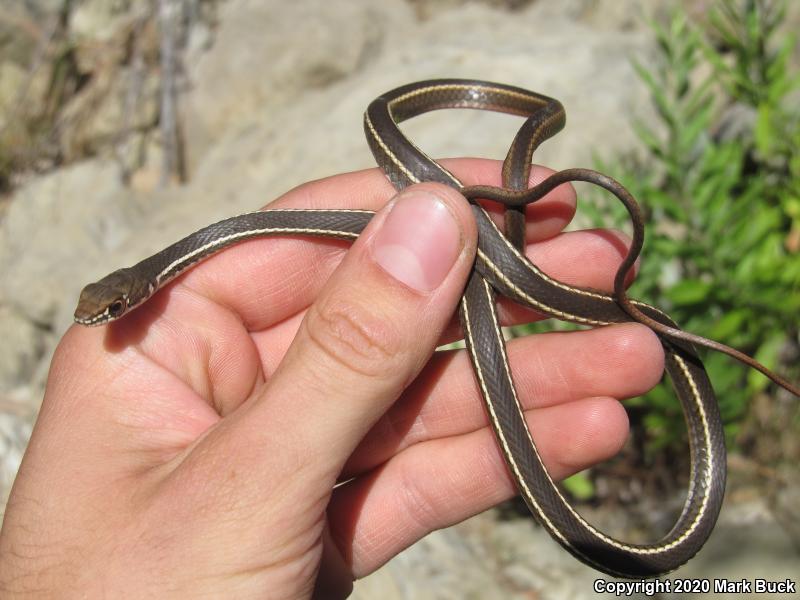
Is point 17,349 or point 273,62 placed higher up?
point 273,62

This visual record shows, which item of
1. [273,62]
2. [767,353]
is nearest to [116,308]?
[767,353]

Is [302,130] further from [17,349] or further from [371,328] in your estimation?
[371,328]

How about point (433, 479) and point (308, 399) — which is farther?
point (433, 479)

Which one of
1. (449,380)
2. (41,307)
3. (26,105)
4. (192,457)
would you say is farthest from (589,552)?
(26,105)

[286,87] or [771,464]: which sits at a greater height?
[286,87]

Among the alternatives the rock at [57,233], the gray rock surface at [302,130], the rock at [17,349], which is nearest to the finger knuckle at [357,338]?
the gray rock surface at [302,130]

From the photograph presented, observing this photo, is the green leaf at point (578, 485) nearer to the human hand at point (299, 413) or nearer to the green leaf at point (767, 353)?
the green leaf at point (767, 353)

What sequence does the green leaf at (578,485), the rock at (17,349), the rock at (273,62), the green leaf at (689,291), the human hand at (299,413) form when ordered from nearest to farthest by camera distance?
the human hand at (299,413)
the green leaf at (689,291)
the green leaf at (578,485)
the rock at (17,349)
the rock at (273,62)

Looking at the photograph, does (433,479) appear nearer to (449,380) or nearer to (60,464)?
(449,380)
